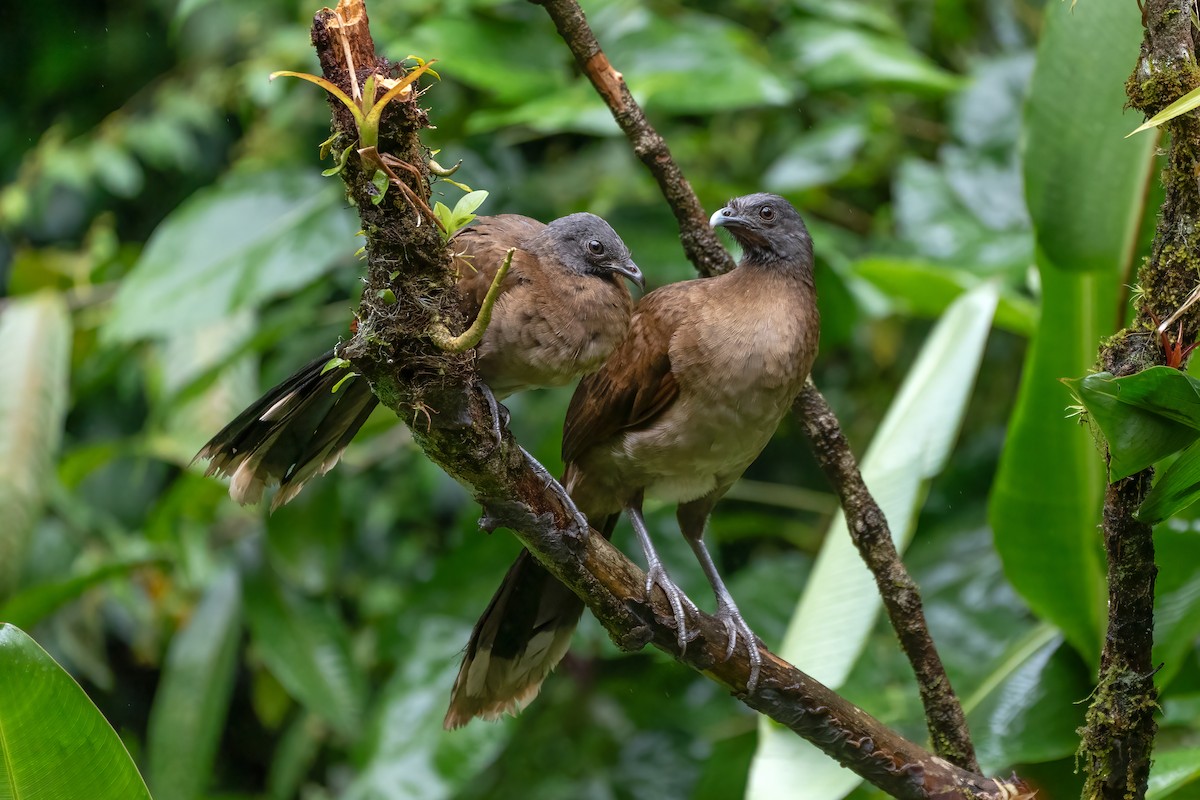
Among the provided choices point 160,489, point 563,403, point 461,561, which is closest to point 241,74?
point 160,489

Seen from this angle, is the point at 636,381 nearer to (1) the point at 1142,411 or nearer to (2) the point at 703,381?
(2) the point at 703,381

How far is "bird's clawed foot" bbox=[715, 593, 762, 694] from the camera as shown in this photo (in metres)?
1.93

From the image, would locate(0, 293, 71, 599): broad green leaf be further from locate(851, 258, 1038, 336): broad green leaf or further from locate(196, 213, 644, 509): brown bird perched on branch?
locate(851, 258, 1038, 336): broad green leaf

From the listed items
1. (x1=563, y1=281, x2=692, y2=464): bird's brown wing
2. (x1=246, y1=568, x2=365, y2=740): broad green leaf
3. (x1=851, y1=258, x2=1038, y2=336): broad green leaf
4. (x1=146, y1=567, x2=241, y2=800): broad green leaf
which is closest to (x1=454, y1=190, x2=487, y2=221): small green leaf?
(x1=563, y1=281, x2=692, y2=464): bird's brown wing

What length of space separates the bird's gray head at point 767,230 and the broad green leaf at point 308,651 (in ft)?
5.96

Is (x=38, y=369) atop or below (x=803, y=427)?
below

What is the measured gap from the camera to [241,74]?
420 cm

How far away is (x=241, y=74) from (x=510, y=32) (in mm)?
1217

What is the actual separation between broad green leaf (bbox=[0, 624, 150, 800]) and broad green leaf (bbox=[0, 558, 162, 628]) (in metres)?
1.52

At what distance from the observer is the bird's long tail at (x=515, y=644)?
7.44ft

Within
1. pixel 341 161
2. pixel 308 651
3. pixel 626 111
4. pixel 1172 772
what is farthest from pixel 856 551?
pixel 308 651

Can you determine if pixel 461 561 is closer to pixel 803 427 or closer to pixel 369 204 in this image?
pixel 803 427

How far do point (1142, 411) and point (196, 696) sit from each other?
274 centimetres

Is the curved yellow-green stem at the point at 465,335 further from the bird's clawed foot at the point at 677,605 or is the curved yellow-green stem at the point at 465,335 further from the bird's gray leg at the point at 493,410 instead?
the bird's clawed foot at the point at 677,605
